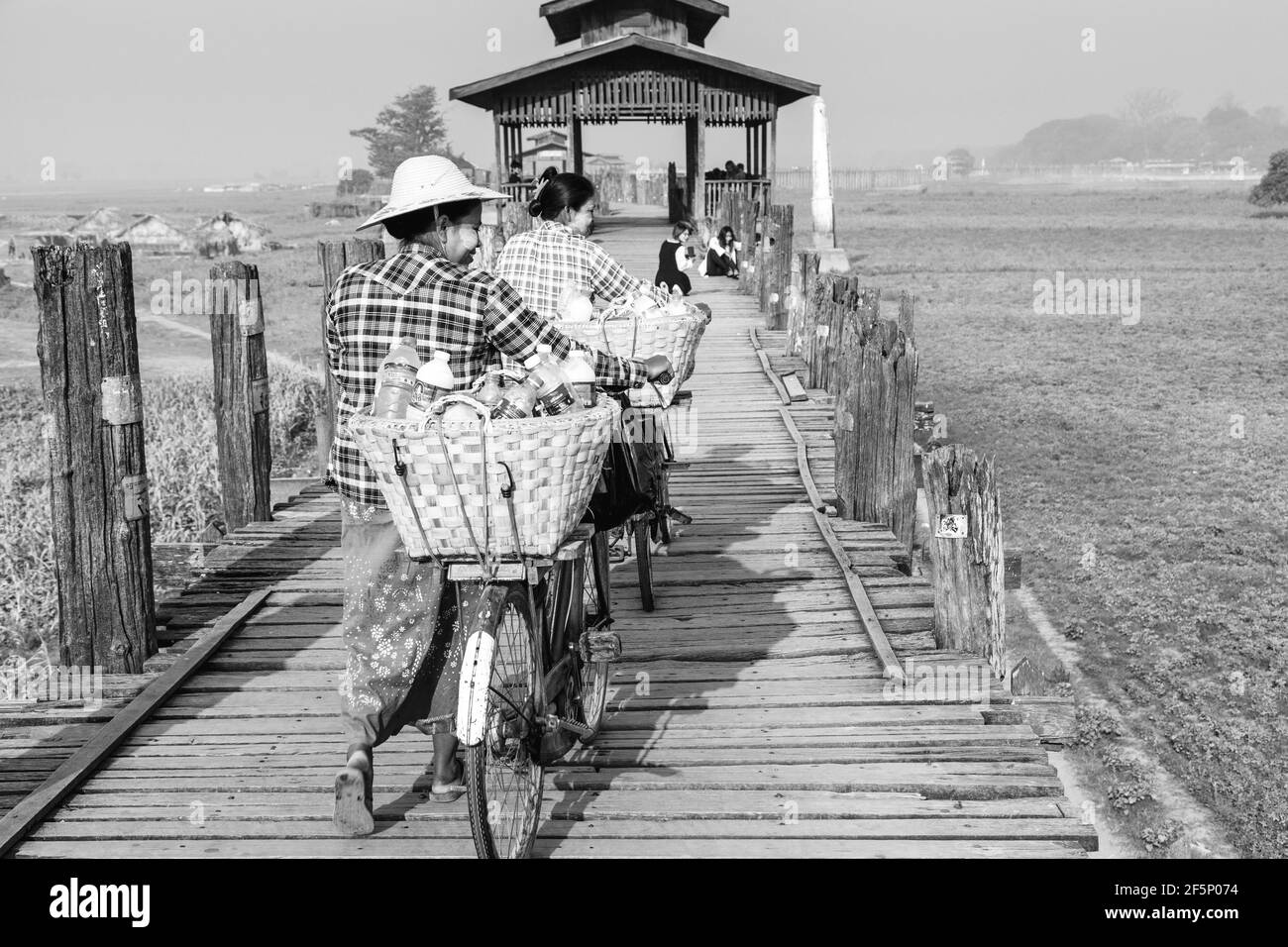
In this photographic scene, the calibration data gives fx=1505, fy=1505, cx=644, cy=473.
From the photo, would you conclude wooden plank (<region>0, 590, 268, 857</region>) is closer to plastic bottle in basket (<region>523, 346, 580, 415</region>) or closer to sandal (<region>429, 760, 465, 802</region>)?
sandal (<region>429, 760, 465, 802</region>)

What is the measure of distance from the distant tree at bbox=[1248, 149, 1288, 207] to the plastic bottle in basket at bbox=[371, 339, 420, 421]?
5692 cm

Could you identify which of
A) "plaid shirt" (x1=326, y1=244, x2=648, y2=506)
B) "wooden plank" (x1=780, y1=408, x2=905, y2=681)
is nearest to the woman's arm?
"plaid shirt" (x1=326, y1=244, x2=648, y2=506)

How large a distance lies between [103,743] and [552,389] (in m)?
2.36

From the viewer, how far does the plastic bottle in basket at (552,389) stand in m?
4.25

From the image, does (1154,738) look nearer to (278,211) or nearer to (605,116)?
(605,116)

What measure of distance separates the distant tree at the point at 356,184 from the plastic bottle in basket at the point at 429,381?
287 ft

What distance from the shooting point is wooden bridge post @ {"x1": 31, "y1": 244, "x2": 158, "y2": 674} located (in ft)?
20.6

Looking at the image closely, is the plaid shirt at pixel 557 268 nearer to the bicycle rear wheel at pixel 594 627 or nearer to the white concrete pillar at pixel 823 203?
the bicycle rear wheel at pixel 594 627

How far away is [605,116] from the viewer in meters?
31.2

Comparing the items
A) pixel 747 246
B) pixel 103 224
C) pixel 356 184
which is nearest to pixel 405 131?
pixel 356 184

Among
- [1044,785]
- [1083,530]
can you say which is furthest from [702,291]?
[1044,785]

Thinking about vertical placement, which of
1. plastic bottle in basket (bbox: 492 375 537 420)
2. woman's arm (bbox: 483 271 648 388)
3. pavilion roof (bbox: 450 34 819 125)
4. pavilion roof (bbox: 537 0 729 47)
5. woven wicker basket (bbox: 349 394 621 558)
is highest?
pavilion roof (bbox: 537 0 729 47)

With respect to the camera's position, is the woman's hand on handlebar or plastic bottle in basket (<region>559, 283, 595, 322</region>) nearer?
the woman's hand on handlebar

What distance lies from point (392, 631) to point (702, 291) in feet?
58.7
